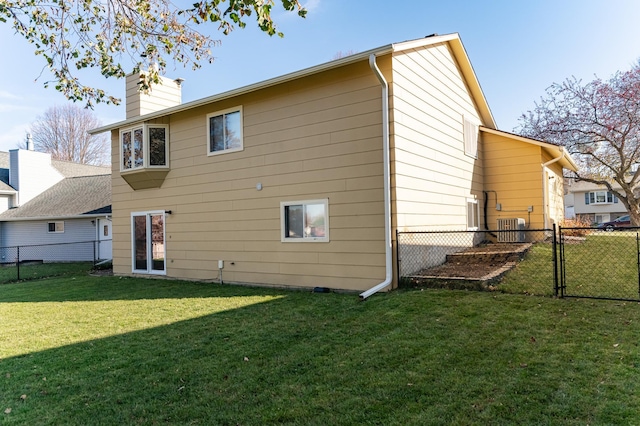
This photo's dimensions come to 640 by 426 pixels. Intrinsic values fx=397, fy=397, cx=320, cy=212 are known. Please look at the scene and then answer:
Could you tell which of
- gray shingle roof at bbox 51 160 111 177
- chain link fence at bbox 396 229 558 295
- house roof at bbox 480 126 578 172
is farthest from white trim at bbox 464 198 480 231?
gray shingle roof at bbox 51 160 111 177

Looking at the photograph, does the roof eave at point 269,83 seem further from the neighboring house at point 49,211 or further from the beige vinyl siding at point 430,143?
the neighboring house at point 49,211

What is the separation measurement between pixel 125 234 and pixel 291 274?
6.29m

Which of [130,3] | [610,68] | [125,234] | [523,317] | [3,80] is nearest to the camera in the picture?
[523,317]

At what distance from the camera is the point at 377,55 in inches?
279

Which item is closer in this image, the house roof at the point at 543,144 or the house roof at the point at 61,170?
the house roof at the point at 543,144

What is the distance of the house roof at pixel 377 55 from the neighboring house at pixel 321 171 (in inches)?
1.4

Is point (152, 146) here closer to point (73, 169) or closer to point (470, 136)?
point (470, 136)

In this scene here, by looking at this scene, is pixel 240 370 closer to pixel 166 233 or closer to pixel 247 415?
pixel 247 415

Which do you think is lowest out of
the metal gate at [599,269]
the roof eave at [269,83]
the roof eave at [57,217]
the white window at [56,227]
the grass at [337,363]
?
the grass at [337,363]

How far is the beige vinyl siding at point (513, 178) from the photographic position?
35.7 feet

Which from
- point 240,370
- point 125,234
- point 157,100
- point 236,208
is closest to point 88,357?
point 240,370

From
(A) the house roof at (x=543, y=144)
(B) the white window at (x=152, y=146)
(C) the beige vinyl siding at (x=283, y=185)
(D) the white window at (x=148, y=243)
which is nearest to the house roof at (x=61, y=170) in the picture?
(D) the white window at (x=148, y=243)

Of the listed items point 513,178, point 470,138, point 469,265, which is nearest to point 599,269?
point 469,265

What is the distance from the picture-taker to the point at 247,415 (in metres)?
2.95
